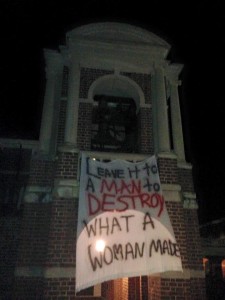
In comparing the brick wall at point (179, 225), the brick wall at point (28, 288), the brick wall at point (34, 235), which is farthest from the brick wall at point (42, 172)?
the brick wall at point (179, 225)

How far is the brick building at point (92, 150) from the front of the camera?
249 inches

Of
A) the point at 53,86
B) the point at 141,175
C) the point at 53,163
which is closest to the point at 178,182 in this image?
the point at 141,175

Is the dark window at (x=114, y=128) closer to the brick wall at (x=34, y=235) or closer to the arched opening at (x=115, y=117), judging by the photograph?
the arched opening at (x=115, y=117)

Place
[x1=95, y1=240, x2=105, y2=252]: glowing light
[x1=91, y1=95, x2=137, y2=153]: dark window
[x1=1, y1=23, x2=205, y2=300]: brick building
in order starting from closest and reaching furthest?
[x1=95, y1=240, x2=105, y2=252]: glowing light < [x1=1, y1=23, x2=205, y2=300]: brick building < [x1=91, y1=95, x2=137, y2=153]: dark window

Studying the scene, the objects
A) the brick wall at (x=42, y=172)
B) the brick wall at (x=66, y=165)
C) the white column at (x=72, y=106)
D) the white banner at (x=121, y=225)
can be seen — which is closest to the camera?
the white banner at (x=121, y=225)

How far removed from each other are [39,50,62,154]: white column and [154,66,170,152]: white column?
2.87 meters

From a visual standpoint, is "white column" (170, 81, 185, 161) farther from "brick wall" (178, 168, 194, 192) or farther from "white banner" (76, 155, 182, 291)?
"white banner" (76, 155, 182, 291)

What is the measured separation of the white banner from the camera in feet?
17.8

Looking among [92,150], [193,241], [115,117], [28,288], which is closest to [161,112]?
[115,117]

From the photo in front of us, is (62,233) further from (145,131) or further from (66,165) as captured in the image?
(145,131)

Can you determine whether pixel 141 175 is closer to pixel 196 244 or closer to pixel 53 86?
pixel 196 244

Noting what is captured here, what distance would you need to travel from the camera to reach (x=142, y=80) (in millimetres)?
8656

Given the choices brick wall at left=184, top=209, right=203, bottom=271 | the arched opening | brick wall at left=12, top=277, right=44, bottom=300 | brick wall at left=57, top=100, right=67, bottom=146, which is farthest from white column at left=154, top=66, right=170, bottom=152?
brick wall at left=12, top=277, right=44, bottom=300

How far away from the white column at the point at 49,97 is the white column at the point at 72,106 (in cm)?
63
